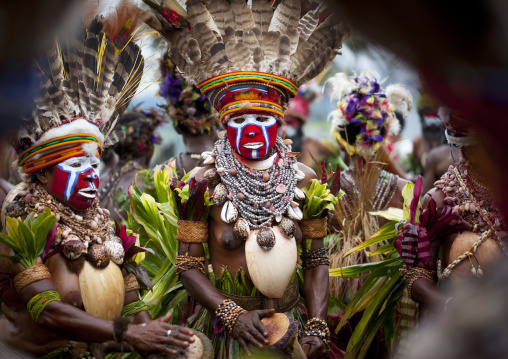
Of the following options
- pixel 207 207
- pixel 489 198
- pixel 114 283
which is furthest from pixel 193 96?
pixel 489 198

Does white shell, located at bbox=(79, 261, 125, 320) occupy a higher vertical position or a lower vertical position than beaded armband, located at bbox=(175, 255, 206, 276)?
lower

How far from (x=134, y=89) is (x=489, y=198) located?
2265 mm

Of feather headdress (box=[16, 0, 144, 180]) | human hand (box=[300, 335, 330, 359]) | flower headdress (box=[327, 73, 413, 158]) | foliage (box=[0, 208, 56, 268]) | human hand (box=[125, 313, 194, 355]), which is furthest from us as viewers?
flower headdress (box=[327, 73, 413, 158])

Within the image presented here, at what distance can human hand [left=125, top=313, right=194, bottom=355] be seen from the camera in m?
2.60

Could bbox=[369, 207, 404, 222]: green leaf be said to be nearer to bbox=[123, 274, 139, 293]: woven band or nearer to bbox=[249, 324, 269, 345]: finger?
bbox=[249, 324, 269, 345]: finger

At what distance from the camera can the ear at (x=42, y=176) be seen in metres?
3.16

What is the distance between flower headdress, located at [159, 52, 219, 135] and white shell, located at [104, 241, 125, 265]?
3050mm

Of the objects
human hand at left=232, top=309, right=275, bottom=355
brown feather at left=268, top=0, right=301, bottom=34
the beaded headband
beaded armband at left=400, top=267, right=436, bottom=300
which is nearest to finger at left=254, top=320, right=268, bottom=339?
human hand at left=232, top=309, right=275, bottom=355

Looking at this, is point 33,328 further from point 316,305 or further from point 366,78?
point 366,78

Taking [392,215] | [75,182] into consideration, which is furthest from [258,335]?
[392,215]

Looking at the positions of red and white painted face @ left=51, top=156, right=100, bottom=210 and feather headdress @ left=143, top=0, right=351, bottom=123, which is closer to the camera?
red and white painted face @ left=51, top=156, right=100, bottom=210

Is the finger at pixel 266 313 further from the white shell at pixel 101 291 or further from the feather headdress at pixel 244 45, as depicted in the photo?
the feather headdress at pixel 244 45

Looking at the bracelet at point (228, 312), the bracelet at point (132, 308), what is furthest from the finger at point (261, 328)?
the bracelet at point (132, 308)

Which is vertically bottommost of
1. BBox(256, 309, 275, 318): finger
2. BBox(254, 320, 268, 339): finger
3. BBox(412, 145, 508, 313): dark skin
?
BBox(254, 320, 268, 339): finger
